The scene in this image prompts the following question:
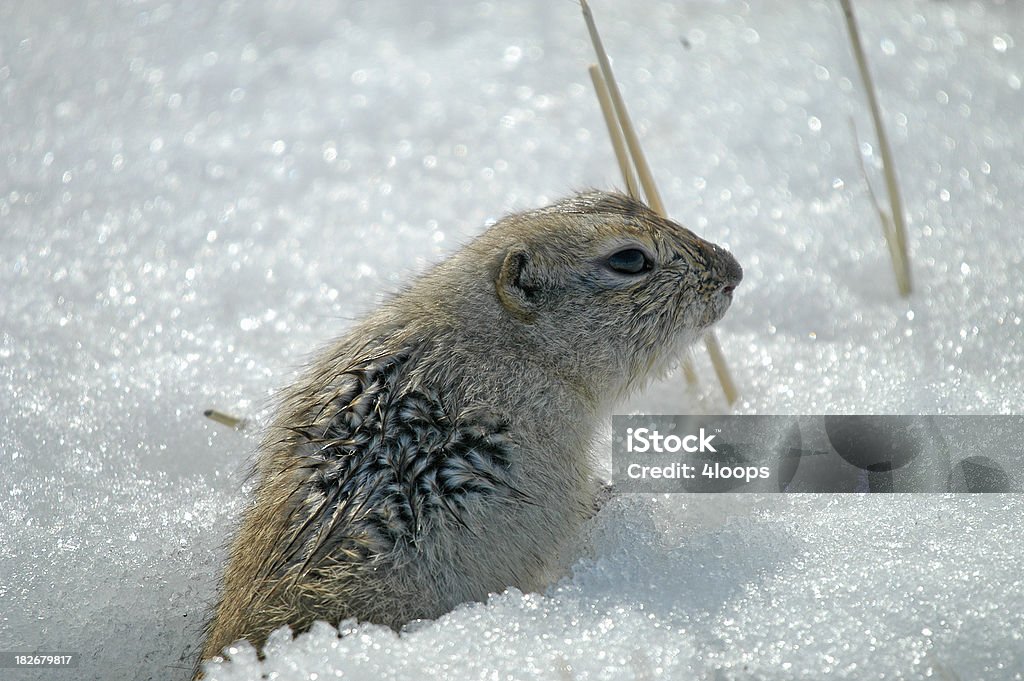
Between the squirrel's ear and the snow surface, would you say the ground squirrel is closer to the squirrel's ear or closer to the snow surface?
Result: the squirrel's ear

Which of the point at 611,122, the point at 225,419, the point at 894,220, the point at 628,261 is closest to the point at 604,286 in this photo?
the point at 628,261

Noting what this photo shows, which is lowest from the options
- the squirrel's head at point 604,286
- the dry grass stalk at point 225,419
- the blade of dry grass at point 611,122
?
the dry grass stalk at point 225,419

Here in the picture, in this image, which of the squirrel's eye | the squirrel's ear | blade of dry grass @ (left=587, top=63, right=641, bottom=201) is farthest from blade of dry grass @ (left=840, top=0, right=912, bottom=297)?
the squirrel's ear

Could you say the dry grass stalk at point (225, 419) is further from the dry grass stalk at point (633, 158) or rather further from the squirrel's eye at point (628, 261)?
the dry grass stalk at point (633, 158)

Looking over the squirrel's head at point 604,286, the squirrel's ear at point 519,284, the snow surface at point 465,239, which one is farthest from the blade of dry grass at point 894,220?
the squirrel's ear at point 519,284

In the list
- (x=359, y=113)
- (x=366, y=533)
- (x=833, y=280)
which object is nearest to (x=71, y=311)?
(x=359, y=113)

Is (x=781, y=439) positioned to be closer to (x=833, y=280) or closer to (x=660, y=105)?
(x=833, y=280)

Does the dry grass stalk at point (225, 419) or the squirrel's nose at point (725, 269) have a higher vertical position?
the squirrel's nose at point (725, 269)
